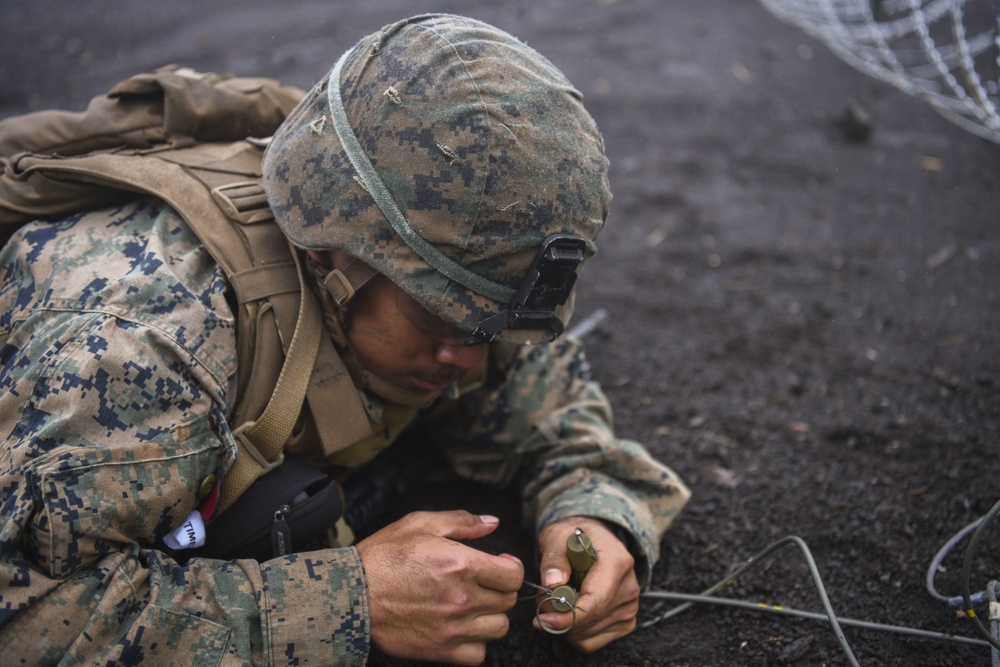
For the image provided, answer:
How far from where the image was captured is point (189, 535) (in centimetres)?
194

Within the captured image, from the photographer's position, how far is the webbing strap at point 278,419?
2.05 meters

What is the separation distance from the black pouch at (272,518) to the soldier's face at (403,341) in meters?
0.36

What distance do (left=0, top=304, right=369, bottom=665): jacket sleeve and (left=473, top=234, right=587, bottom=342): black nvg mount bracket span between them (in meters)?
0.68

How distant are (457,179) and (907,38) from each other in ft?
19.7

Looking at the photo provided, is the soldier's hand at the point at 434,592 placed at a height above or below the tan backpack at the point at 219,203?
below

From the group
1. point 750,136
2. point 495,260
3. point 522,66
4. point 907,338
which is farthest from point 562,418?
point 750,136

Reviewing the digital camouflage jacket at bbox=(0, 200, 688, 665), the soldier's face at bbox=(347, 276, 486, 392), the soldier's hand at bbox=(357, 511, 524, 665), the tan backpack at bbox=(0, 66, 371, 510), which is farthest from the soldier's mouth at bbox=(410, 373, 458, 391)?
the digital camouflage jacket at bbox=(0, 200, 688, 665)

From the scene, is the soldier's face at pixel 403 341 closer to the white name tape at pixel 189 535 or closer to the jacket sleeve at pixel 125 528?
the jacket sleeve at pixel 125 528

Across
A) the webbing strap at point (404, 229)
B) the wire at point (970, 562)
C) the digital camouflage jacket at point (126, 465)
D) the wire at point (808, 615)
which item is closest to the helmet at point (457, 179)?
the webbing strap at point (404, 229)

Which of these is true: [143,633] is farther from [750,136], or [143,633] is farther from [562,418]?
[750,136]

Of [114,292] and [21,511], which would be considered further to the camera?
[114,292]

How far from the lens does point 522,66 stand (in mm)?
2057

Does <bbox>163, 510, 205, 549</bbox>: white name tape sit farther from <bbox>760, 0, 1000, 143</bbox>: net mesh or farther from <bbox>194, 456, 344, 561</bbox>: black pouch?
<bbox>760, 0, 1000, 143</bbox>: net mesh

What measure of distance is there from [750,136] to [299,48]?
3828mm
